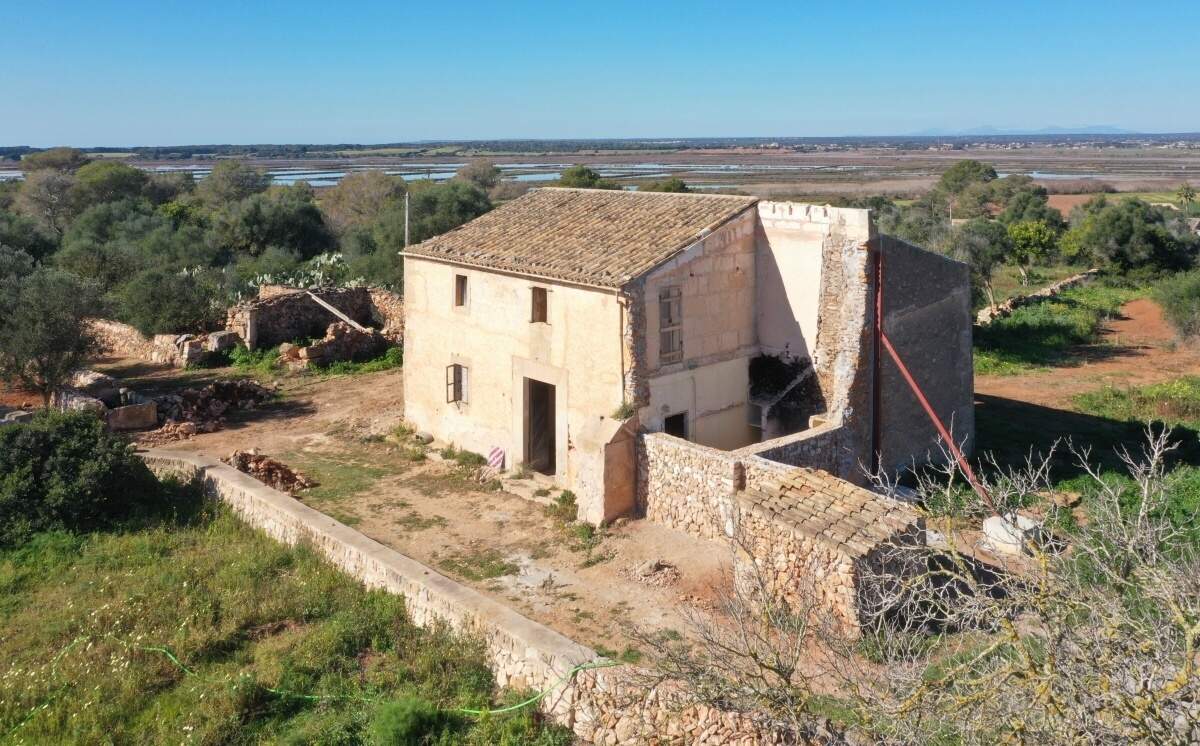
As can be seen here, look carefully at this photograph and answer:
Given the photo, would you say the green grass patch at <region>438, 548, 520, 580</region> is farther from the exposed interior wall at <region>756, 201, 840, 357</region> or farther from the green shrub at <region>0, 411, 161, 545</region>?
the exposed interior wall at <region>756, 201, 840, 357</region>

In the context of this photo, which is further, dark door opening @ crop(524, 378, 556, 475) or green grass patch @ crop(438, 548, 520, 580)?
dark door opening @ crop(524, 378, 556, 475)

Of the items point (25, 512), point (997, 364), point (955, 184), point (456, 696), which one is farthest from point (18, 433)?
point (955, 184)

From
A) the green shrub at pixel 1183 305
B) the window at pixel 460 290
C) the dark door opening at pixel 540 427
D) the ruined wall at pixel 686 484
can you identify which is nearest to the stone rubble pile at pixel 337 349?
the window at pixel 460 290

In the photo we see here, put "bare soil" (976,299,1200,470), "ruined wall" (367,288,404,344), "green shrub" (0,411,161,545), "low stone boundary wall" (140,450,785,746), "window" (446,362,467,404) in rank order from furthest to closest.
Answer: "ruined wall" (367,288,404,344), "window" (446,362,467,404), "bare soil" (976,299,1200,470), "green shrub" (0,411,161,545), "low stone boundary wall" (140,450,785,746)

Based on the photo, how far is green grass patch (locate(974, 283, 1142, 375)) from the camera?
78.4 feet

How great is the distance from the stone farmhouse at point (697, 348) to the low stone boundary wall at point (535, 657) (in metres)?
3.24

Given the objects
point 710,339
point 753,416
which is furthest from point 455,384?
point 753,416

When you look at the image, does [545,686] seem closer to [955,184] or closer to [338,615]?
[338,615]

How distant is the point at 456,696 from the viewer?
29.0 ft

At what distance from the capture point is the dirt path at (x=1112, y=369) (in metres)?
20.7

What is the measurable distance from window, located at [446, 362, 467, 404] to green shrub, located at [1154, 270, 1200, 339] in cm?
2126

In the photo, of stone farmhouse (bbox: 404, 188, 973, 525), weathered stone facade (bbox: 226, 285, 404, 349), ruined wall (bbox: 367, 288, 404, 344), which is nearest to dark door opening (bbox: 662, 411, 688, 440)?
stone farmhouse (bbox: 404, 188, 973, 525)

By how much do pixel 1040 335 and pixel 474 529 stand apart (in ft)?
66.0

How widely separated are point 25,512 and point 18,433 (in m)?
1.24
